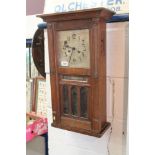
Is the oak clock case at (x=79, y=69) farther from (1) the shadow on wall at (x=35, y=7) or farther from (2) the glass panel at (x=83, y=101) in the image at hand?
(1) the shadow on wall at (x=35, y=7)

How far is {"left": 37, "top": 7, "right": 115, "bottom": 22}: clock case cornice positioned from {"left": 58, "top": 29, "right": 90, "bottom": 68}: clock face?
7 cm

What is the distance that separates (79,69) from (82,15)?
0.86 ft

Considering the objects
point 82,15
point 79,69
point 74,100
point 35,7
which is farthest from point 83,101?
point 35,7

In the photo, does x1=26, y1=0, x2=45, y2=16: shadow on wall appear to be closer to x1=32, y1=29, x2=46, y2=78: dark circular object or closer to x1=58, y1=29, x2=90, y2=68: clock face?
x1=32, y1=29, x2=46, y2=78: dark circular object

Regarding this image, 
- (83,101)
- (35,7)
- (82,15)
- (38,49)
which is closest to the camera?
(82,15)

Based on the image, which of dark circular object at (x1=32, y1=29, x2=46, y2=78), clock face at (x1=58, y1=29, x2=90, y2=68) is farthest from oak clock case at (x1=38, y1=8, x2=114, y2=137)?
dark circular object at (x1=32, y1=29, x2=46, y2=78)

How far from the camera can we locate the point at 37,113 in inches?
69.2

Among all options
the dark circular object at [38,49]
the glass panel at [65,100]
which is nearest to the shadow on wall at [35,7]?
the dark circular object at [38,49]

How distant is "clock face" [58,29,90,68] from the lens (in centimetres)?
104

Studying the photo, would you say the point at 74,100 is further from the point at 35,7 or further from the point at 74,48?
the point at 35,7

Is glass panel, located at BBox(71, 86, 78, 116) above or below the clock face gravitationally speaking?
below

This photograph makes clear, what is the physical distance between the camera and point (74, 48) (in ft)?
3.58
